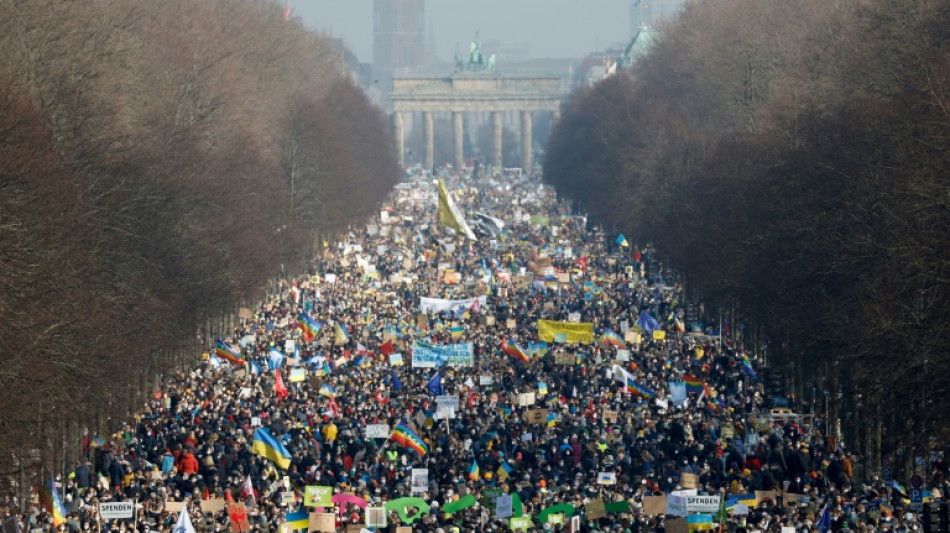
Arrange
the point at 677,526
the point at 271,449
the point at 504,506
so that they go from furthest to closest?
the point at 271,449 → the point at 504,506 → the point at 677,526

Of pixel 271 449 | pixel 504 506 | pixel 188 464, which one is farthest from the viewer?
pixel 271 449

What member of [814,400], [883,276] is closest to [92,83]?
[814,400]

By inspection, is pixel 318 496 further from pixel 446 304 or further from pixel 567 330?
pixel 446 304

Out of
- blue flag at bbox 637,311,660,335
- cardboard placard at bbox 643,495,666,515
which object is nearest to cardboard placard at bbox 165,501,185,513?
cardboard placard at bbox 643,495,666,515

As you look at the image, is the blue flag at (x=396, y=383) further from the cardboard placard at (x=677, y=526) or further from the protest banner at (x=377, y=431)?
the cardboard placard at (x=677, y=526)

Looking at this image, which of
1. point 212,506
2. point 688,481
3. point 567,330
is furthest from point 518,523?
point 567,330
